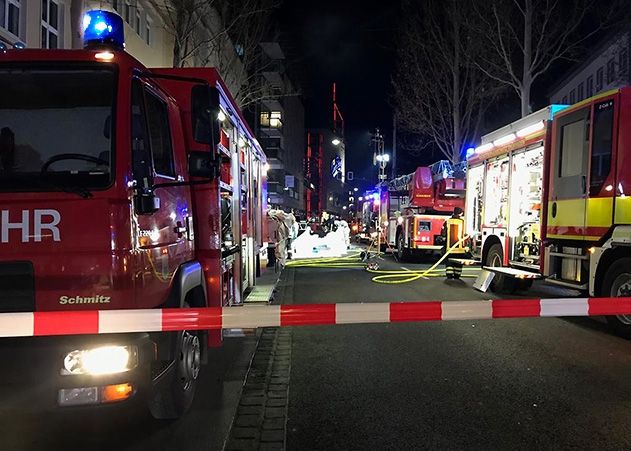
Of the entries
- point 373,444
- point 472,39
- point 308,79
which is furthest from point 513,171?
point 308,79

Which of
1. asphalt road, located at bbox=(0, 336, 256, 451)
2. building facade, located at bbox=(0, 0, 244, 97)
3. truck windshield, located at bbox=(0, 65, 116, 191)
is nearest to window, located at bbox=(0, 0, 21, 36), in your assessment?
building facade, located at bbox=(0, 0, 244, 97)

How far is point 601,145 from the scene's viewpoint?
744cm

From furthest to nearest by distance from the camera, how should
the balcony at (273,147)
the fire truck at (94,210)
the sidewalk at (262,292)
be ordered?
1. the balcony at (273,147)
2. the sidewalk at (262,292)
3. the fire truck at (94,210)

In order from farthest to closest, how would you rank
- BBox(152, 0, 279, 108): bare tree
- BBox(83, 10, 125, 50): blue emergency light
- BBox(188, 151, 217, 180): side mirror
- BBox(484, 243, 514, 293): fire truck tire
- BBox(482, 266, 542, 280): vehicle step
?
1. BBox(152, 0, 279, 108): bare tree
2. BBox(484, 243, 514, 293): fire truck tire
3. BBox(482, 266, 542, 280): vehicle step
4. BBox(188, 151, 217, 180): side mirror
5. BBox(83, 10, 125, 50): blue emergency light

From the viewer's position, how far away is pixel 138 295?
3297 millimetres

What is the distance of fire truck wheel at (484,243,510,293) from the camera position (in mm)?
10602

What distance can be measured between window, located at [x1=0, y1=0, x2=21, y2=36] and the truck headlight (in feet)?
30.2

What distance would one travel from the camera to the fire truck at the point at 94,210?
309 centimetres

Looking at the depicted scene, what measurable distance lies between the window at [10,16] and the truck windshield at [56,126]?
798 cm

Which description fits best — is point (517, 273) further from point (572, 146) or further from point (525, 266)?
point (572, 146)

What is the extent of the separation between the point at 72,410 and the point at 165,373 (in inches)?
25.9

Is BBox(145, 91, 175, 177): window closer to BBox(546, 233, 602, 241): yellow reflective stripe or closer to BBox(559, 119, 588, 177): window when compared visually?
BBox(546, 233, 602, 241): yellow reflective stripe

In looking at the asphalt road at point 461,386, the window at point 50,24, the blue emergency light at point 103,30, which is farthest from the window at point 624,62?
the blue emergency light at point 103,30

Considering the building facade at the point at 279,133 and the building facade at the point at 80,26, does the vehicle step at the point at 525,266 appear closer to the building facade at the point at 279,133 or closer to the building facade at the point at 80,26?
the building facade at the point at 80,26
